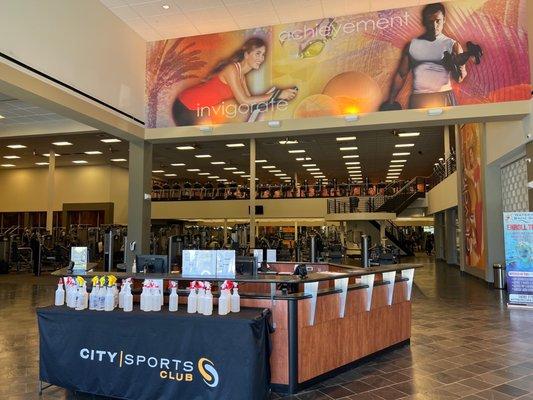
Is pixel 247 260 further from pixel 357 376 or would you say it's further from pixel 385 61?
pixel 385 61

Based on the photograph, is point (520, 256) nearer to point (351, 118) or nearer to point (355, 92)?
point (351, 118)

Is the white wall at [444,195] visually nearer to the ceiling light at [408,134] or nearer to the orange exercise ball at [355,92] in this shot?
the ceiling light at [408,134]

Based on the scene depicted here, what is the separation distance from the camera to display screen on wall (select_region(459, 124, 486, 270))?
443 inches

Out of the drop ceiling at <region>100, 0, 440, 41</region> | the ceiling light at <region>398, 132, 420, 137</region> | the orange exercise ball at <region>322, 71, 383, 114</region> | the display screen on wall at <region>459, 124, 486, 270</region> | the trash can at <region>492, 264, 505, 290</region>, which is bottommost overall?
the trash can at <region>492, 264, 505, 290</region>

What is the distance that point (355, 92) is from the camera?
25.8 feet

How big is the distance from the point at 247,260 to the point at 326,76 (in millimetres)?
4799

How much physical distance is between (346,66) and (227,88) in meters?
2.32

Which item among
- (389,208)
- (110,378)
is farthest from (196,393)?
(389,208)

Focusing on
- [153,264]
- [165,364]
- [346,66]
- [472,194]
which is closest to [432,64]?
[346,66]

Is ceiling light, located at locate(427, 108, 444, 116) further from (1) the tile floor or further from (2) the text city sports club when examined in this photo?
(2) the text city sports club

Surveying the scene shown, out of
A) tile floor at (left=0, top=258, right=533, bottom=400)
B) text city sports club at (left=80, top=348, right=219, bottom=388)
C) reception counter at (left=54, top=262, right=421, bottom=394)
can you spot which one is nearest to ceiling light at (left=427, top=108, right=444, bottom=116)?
tile floor at (left=0, top=258, right=533, bottom=400)

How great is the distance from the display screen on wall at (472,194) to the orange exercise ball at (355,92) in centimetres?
480

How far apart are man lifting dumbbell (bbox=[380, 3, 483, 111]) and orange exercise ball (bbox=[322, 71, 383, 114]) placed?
236mm

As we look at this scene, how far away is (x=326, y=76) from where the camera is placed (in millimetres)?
8016
